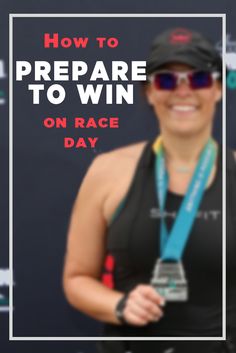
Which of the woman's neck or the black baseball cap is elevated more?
the black baseball cap

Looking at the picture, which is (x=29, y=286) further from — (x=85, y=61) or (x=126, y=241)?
(x=85, y=61)

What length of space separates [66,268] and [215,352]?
763mm

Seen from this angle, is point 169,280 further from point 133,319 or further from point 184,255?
point 133,319

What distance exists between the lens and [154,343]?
3641 mm

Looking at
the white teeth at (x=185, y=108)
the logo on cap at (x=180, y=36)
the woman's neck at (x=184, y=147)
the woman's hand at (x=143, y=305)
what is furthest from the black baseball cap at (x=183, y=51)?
the woman's hand at (x=143, y=305)

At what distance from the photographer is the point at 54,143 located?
11.9 ft

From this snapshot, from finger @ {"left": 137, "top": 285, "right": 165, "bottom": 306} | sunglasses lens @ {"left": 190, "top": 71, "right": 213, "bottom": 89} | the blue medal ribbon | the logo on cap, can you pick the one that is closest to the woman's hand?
finger @ {"left": 137, "top": 285, "right": 165, "bottom": 306}

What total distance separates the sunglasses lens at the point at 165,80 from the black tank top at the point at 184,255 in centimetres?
28

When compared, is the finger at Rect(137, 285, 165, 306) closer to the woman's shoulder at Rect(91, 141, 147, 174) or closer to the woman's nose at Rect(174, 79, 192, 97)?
the woman's shoulder at Rect(91, 141, 147, 174)

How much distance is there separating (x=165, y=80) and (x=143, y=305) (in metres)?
0.99

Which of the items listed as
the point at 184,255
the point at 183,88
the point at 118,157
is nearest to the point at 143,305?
the point at 184,255

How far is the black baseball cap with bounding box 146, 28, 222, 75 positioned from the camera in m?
3.54

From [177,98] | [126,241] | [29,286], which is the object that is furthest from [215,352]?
[177,98]

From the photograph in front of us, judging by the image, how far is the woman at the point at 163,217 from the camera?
357 centimetres
